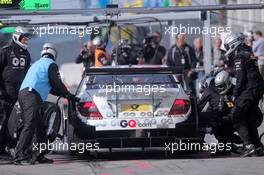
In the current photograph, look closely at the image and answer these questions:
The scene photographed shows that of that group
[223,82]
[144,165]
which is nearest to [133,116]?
[144,165]

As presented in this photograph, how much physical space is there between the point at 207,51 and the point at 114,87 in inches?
310

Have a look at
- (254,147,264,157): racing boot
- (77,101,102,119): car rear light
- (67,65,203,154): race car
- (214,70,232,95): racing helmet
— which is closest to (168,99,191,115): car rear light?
(67,65,203,154): race car

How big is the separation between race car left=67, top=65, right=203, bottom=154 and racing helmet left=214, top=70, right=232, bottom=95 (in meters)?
0.76

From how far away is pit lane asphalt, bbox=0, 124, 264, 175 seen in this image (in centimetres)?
1198

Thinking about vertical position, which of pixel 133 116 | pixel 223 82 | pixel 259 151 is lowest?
pixel 259 151

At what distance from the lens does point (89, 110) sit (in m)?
13.1

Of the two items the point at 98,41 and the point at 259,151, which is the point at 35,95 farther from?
the point at 98,41

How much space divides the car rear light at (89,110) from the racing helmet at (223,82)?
2.05 meters

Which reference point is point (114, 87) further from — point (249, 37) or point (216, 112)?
point (249, 37)

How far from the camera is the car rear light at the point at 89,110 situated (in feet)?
42.8

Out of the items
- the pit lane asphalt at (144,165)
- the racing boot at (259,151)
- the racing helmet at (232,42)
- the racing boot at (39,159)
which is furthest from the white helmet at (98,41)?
the racing boot at (259,151)

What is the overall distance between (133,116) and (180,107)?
2.31 feet

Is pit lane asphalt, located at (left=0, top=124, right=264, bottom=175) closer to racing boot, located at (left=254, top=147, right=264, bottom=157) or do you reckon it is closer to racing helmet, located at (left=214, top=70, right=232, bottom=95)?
racing boot, located at (left=254, top=147, right=264, bottom=157)

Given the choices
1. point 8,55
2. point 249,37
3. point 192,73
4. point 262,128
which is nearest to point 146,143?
point 8,55
